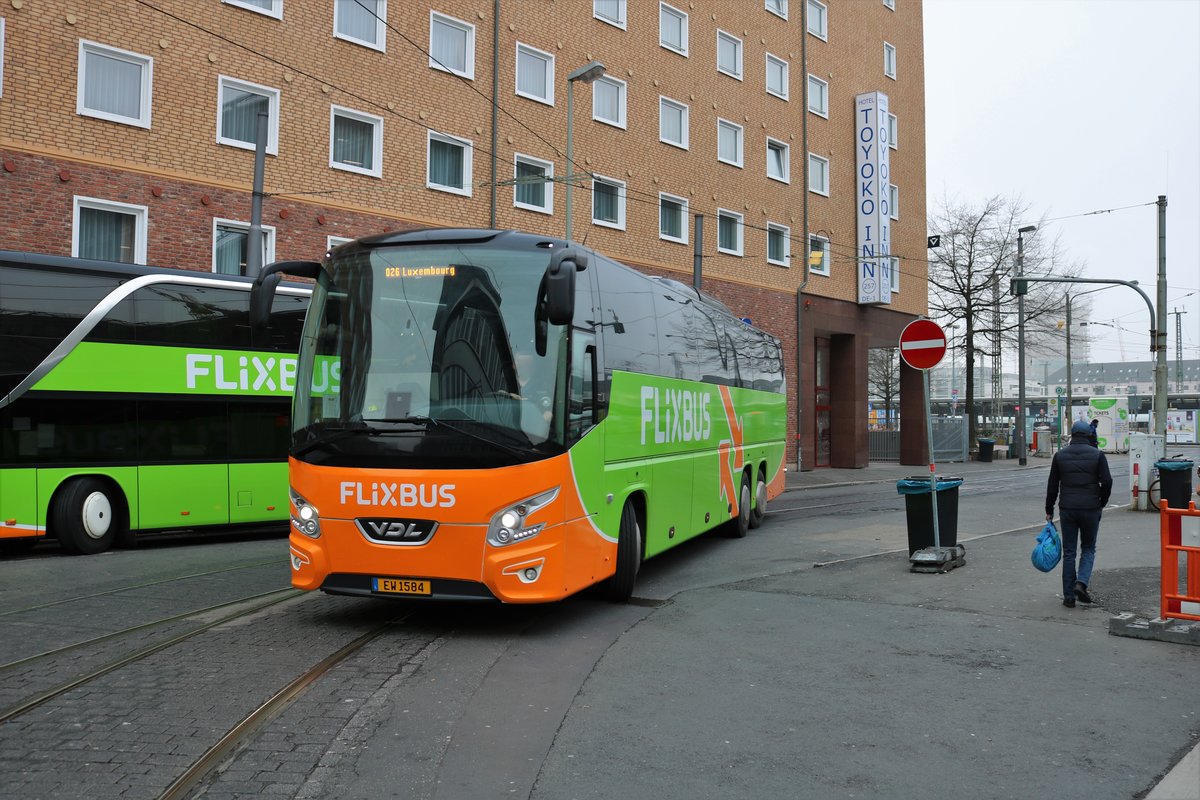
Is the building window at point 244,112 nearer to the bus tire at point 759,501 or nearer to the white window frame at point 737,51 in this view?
the bus tire at point 759,501

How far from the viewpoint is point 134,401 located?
538 inches

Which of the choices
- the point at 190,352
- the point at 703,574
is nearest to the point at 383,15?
the point at 190,352

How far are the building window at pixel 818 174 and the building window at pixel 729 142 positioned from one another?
13.1 ft

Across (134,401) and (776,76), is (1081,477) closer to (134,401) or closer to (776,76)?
(134,401)

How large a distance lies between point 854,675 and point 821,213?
104ft

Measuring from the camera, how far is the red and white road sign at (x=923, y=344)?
37.3 ft

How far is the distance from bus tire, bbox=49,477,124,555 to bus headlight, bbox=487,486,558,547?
25.6 feet

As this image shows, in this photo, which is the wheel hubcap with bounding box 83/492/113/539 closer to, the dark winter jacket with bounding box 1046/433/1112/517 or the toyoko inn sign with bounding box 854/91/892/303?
the dark winter jacket with bounding box 1046/433/1112/517

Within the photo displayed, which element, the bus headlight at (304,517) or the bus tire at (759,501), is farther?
the bus tire at (759,501)

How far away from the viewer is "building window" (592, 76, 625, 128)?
2830 centimetres

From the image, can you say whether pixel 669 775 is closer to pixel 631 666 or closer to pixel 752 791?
→ pixel 752 791

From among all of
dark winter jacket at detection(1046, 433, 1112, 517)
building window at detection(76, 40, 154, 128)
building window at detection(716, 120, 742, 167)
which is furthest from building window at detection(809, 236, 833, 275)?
A: dark winter jacket at detection(1046, 433, 1112, 517)

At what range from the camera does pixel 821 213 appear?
36.8m

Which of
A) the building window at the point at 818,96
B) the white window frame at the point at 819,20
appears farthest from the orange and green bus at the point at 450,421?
the white window frame at the point at 819,20
